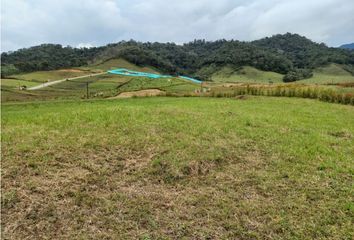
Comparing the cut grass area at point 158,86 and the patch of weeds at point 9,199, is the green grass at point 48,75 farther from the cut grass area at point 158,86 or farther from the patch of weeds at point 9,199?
the patch of weeds at point 9,199

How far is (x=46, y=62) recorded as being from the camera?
60.2 m

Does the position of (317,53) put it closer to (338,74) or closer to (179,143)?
(338,74)

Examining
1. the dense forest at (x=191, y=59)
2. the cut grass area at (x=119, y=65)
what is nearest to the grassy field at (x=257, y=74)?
the dense forest at (x=191, y=59)

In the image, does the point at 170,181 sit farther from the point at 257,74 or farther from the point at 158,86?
the point at 257,74

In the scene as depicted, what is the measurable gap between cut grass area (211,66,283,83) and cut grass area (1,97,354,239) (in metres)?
56.9

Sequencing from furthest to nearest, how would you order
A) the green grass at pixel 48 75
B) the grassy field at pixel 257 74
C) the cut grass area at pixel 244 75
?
the grassy field at pixel 257 74
the cut grass area at pixel 244 75
the green grass at pixel 48 75

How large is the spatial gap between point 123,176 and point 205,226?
1631 millimetres

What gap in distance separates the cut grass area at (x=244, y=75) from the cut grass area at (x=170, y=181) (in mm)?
→ 56882

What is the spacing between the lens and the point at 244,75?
6775cm

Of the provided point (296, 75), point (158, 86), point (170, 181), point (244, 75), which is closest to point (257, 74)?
point (244, 75)

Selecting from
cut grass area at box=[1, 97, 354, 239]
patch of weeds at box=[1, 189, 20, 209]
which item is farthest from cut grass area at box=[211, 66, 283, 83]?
patch of weeds at box=[1, 189, 20, 209]

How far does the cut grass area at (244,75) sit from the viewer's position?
208 feet

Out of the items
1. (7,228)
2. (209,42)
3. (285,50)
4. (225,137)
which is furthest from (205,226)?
(209,42)

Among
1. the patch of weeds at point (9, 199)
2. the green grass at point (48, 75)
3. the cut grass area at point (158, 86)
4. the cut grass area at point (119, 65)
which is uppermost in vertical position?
the cut grass area at point (119, 65)
